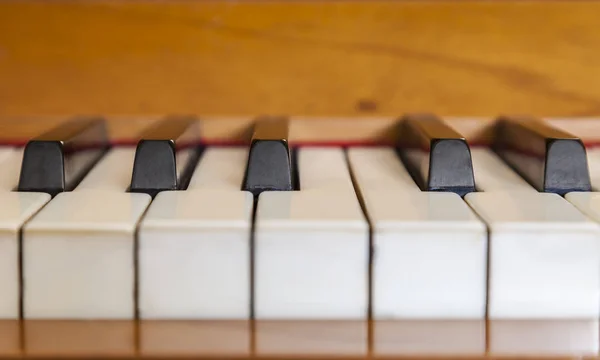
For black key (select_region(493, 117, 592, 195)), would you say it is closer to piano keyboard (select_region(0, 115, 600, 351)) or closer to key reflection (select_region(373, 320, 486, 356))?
piano keyboard (select_region(0, 115, 600, 351))

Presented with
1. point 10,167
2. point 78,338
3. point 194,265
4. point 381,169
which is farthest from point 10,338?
point 381,169

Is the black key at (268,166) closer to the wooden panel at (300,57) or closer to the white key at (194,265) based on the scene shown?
the white key at (194,265)

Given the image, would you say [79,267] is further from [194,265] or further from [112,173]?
[112,173]

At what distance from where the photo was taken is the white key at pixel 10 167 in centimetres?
76

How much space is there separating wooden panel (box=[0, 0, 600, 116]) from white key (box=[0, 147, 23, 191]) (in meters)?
0.09

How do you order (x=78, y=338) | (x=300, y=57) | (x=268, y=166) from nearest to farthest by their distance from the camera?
(x=78, y=338) < (x=268, y=166) < (x=300, y=57)

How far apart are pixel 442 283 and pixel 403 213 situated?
7cm

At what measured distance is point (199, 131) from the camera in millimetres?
960

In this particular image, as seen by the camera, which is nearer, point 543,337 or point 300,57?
point 543,337

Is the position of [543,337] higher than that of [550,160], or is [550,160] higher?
[550,160]

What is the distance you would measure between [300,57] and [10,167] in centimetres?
37

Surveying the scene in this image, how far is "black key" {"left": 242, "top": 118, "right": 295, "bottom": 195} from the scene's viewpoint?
29.1 inches

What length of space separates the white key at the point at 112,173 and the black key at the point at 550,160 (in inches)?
16.1

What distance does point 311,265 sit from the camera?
24.8 inches
